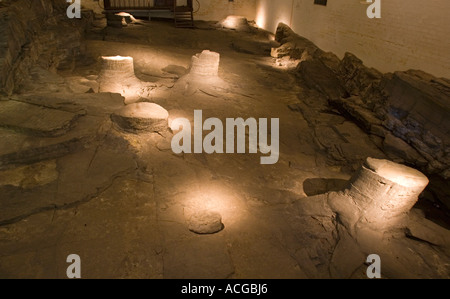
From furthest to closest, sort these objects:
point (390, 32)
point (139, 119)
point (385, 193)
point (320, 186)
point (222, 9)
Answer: point (222, 9), point (390, 32), point (139, 119), point (320, 186), point (385, 193)

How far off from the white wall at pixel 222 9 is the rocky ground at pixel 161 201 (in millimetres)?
13386

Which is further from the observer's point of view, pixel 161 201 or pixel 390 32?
pixel 390 32

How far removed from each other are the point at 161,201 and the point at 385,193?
11.1 ft

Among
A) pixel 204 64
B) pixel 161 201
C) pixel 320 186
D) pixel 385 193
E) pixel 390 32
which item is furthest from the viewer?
pixel 204 64

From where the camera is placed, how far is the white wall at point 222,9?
18516 mm

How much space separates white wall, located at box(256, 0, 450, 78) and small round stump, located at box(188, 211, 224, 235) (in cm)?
629

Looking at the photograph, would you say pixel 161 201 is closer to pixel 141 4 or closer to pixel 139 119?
pixel 139 119

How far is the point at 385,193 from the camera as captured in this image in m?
4.09

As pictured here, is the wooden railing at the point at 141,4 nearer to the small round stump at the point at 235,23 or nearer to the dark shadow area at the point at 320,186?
the small round stump at the point at 235,23

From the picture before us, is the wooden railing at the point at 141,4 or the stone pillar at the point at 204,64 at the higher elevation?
the wooden railing at the point at 141,4

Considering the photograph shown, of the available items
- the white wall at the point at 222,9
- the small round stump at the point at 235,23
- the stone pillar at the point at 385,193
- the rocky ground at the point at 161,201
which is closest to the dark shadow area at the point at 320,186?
the rocky ground at the point at 161,201

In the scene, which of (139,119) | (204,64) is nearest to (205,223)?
(139,119)

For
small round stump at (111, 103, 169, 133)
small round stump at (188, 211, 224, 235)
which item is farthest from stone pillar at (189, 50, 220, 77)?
small round stump at (188, 211, 224, 235)

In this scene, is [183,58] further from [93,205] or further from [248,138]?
[93,205]
